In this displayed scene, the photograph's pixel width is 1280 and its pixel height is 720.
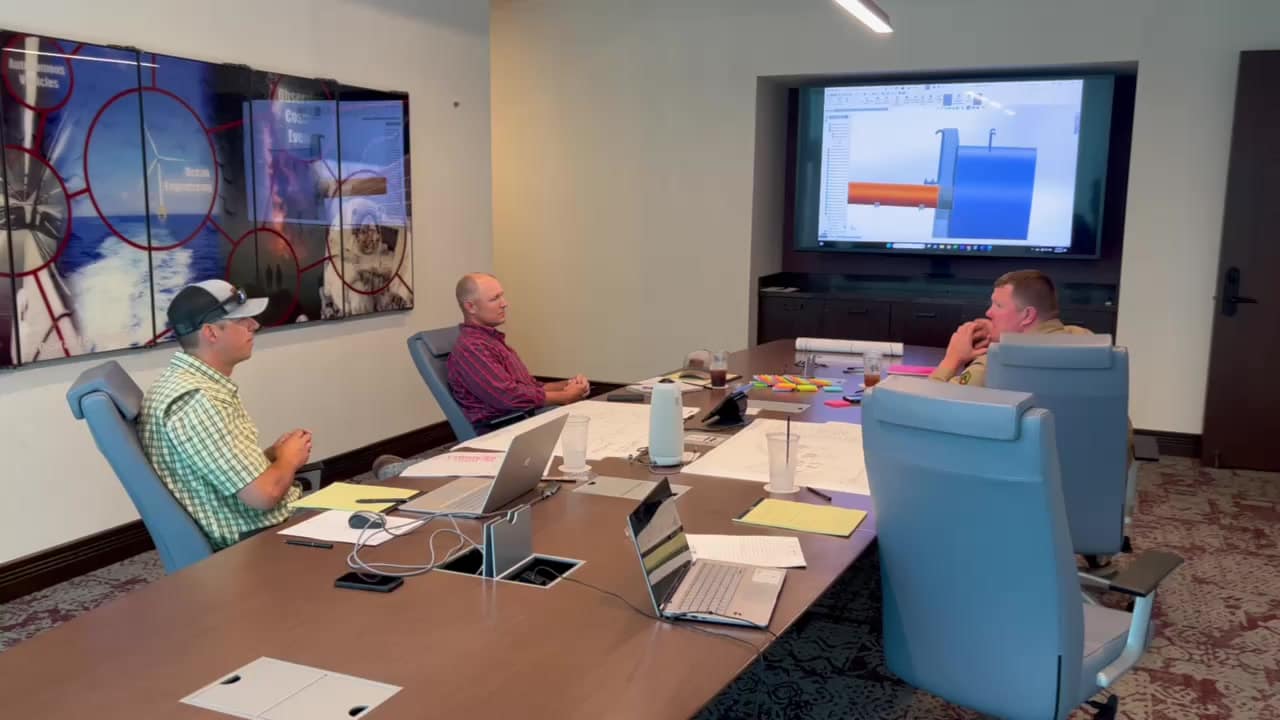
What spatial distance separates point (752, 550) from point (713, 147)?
205 inches

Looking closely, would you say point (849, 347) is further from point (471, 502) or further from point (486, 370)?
point (471, 502)

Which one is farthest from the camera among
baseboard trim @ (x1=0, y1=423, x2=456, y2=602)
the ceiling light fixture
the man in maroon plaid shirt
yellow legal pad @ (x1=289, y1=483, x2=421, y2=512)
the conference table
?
the ceiling light fixture

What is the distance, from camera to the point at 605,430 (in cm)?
327

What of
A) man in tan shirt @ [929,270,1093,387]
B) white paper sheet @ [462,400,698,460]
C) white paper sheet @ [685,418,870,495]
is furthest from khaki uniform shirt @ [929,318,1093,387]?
white paper sheet @ [462,400,698,460]

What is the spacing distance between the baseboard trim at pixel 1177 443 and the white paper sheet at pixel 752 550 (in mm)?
4641

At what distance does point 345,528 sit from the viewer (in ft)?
7.34

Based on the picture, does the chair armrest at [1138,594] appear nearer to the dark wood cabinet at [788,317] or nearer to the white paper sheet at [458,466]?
the white paper sheet at [458,466]

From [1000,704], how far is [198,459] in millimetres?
1894

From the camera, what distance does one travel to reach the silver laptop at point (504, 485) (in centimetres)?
233

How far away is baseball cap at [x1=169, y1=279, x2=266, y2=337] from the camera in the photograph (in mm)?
2637

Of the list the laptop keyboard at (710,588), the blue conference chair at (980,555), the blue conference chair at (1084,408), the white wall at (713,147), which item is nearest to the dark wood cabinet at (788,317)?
the white wall at (713,147)

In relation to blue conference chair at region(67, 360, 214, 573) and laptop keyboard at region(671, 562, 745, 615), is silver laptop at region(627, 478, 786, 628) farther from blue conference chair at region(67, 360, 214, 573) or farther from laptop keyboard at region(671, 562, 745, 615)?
blue conference chair at region(67, 360, 214, 573)

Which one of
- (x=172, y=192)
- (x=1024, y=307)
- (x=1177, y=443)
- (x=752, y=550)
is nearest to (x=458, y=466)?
(x=752, y=550)

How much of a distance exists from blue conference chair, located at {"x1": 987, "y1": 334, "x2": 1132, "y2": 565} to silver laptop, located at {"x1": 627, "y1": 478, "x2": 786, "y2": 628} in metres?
1.49
